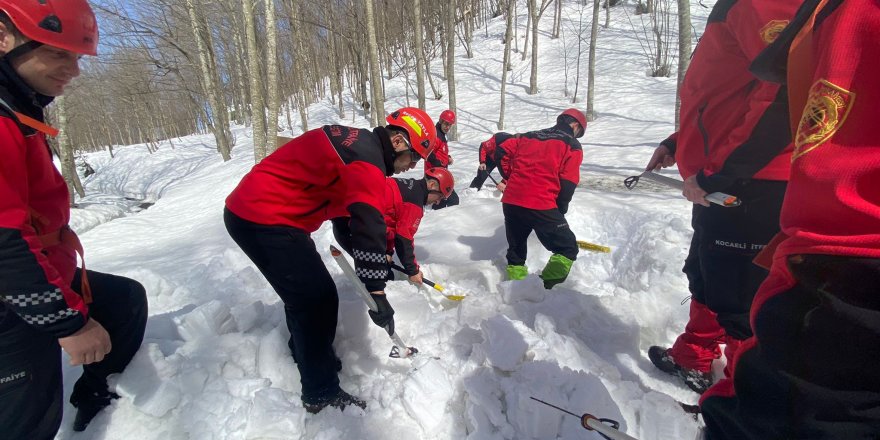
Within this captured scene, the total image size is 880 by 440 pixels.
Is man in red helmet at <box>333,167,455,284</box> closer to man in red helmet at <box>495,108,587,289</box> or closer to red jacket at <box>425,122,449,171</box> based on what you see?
man in red helmet at <box>495,108,587,289</box>

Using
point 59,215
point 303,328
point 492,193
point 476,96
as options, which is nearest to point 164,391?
point 303,328

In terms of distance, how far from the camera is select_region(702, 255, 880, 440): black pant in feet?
2.15

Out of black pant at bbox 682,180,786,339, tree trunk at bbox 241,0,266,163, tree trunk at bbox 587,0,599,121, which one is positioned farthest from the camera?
tree trunk at bbox 587,0,599,121

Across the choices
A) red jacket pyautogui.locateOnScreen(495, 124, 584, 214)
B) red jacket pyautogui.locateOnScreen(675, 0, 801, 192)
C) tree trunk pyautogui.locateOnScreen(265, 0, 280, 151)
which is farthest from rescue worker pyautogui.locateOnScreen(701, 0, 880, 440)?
tree trunk pyautogui.locateOnScreen(265, 0, 280, 151)

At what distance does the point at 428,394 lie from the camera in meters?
2.01

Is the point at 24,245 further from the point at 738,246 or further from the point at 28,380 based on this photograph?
the point at 738,246

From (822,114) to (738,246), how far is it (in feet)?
3.78

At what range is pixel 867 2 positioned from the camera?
0.64 metres

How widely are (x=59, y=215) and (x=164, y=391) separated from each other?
93 centimetres

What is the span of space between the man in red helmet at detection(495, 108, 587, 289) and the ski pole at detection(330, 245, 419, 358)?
1.66 metres

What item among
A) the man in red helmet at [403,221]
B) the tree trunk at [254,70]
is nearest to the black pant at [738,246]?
the man in red helmet at [403,221]

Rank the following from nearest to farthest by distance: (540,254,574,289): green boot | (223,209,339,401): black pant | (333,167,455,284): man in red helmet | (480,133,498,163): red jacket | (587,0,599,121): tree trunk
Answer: (223,209,339,401): black pant < (333,167,455,284): man in red helmet < (540,254,574,289): green boot < (480,133,498,163): red jacket < (587,0,599,121): tree trunk

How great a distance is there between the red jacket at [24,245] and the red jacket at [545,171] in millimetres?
3118

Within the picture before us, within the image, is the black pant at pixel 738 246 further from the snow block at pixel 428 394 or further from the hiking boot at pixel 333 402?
the hiking boot at pixel 333 402
